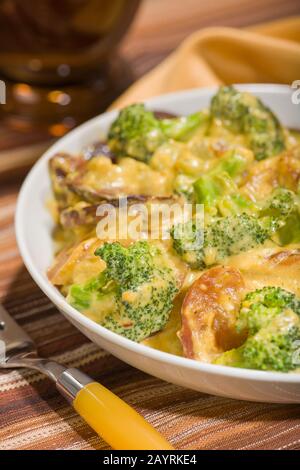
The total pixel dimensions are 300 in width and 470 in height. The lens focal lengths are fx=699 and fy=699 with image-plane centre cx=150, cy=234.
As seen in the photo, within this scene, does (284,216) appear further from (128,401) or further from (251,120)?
(128,401)

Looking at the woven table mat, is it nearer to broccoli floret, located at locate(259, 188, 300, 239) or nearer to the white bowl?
the white bowl

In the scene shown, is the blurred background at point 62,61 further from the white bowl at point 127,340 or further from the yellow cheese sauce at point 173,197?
the yellow cheese sauce at point 173,197

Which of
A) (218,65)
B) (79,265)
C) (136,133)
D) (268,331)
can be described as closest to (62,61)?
(218,65)

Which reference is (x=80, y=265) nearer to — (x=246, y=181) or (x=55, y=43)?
(x=246, y=181)

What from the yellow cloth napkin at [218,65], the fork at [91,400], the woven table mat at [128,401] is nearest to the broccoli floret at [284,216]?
the woven table mat at [128,401]

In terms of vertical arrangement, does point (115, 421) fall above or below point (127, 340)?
below

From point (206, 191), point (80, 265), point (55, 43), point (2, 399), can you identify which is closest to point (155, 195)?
point (206, 191)
